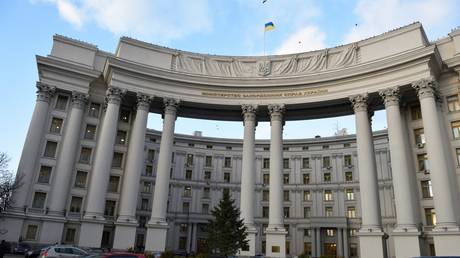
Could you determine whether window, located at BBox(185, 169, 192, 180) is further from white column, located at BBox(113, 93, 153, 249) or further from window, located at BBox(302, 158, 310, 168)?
white column, located at BBox(113, 93, 153, 249)

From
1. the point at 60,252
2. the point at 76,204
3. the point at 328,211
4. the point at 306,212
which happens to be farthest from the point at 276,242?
the point at 306,212

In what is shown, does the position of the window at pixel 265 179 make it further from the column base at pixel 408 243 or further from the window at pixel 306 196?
the column base at pixel 408 243

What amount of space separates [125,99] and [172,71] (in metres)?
6.71

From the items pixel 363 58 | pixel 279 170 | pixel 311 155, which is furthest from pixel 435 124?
pixel 311 155

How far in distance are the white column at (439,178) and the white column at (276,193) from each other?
1432 cm

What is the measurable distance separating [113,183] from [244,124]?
16.9 meters

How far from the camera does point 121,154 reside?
44.8 meters

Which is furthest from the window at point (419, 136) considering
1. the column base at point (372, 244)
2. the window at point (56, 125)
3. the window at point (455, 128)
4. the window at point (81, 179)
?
the window at point (56, 125)

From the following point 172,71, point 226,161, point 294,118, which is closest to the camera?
point 172,71

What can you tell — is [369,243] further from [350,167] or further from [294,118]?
[350,167]

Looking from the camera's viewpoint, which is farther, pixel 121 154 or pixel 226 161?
pixel 226 161

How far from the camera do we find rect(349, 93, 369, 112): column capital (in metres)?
40.6

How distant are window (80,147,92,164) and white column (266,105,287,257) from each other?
21253 mm

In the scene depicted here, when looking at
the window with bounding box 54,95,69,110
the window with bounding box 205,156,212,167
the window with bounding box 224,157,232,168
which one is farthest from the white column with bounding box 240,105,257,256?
the window with bounding box 205,156,212,167
